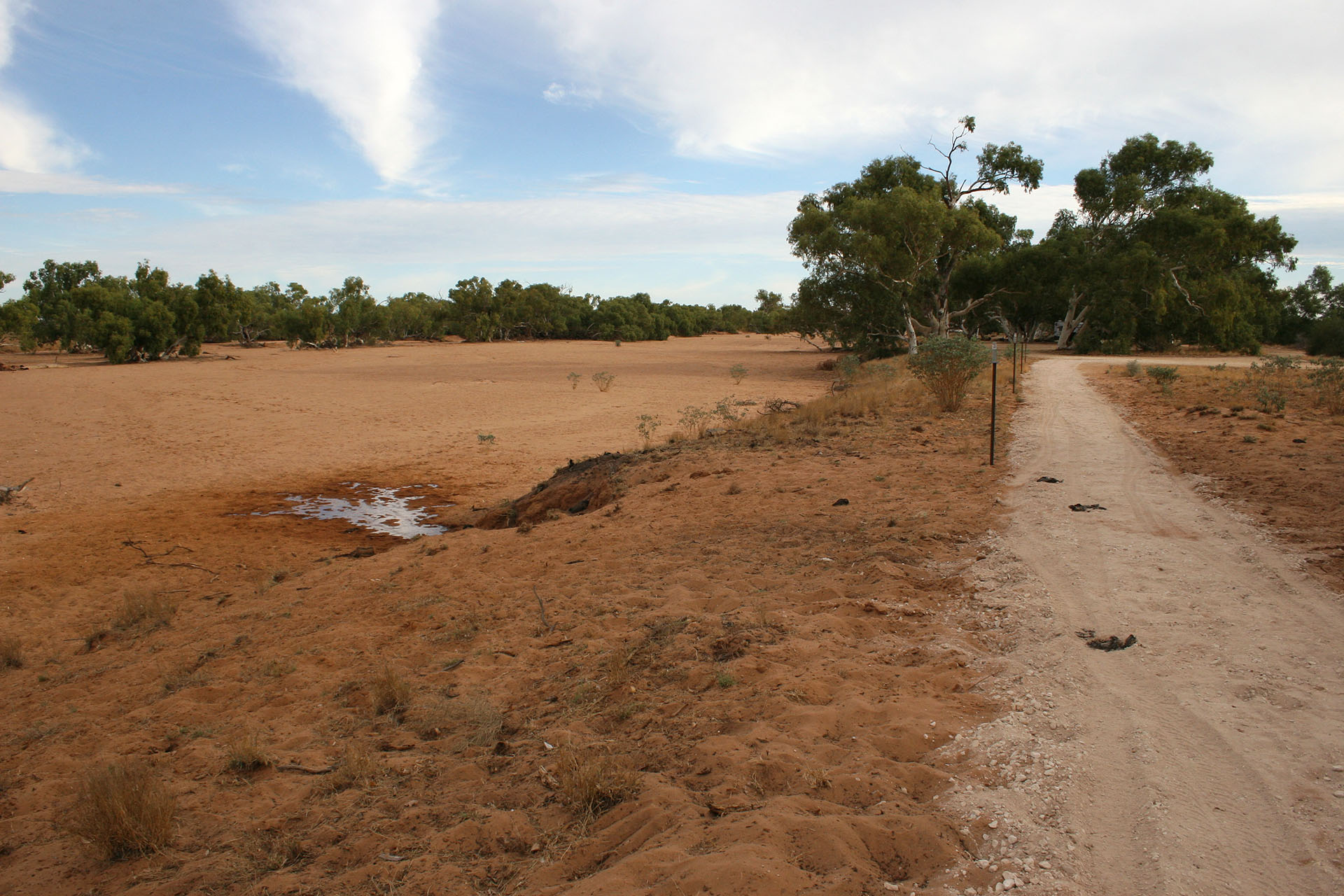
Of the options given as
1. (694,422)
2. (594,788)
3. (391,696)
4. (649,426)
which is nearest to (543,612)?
(391,696)

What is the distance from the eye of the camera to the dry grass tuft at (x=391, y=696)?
488cm

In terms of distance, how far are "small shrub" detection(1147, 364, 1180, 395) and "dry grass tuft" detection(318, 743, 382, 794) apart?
18051 millimetres

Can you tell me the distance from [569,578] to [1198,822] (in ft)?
17.1

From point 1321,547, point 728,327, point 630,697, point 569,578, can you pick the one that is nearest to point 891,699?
point 630,697

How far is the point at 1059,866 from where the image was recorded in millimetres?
2738

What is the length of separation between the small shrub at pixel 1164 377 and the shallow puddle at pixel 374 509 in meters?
15.6

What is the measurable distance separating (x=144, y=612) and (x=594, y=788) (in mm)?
6271

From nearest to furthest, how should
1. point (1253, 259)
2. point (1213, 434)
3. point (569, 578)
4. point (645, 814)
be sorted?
point (645, 814), point (569, 578), point (1213, 434), point (1253, 259)

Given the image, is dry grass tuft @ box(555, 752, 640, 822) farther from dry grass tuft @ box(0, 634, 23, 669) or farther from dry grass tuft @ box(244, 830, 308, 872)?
dry grass tuft @ box(0, 634, 23, 669)

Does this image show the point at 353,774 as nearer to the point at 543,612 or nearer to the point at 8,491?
the point at 543,612

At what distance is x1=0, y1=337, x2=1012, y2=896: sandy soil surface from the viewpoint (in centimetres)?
320

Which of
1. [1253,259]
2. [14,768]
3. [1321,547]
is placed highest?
[1253,259]

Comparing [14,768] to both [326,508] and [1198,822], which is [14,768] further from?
[326,508]

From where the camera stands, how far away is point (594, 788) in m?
3.47
